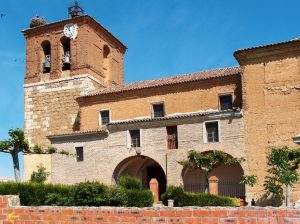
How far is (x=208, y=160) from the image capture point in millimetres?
26891

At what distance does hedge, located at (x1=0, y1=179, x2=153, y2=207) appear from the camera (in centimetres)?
1515

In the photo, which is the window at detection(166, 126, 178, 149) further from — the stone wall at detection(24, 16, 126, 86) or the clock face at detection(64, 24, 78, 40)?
the clock face at detection(64, 24, 78, 40)

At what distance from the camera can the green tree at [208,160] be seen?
2689 cm

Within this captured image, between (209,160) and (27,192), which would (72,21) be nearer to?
(209,160)

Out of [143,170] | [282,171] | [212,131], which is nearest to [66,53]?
[143,170]

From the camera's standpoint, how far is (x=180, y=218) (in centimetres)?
980

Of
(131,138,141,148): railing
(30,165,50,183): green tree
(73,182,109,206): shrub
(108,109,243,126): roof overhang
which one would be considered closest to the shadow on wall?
(108,109,243,126): roof overhang

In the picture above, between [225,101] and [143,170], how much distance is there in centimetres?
700

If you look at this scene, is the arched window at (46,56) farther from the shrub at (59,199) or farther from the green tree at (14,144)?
the shrub at (59,199)

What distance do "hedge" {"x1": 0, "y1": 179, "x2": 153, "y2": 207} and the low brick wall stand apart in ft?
11.3

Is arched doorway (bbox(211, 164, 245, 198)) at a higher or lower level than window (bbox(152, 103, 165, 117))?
lower

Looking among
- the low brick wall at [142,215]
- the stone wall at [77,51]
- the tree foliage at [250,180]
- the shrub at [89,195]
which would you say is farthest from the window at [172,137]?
the low brick wall at [142,215]

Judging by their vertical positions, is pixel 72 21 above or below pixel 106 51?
above

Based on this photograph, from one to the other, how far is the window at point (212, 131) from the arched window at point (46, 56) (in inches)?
608
